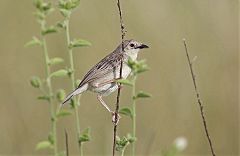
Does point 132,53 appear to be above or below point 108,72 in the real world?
above

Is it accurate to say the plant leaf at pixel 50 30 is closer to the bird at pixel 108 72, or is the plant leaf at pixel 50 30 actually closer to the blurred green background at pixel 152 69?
the bird at pixel 108 72

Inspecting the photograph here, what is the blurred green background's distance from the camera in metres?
8.45

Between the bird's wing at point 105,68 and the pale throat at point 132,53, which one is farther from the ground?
the pale throat at point 132,53

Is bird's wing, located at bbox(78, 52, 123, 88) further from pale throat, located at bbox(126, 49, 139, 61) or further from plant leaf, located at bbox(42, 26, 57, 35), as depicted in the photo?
plant leaf, located at bbox(42, 26, 57, 35)

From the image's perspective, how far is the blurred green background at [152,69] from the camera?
27.7 ft

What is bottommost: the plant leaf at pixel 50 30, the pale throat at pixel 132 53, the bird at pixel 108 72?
the plant leaf at pixel 50 30

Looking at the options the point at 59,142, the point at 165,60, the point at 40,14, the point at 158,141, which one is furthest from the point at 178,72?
the point at 40,14

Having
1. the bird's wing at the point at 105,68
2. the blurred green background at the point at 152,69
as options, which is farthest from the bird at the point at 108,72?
the blurred green background at the point at 152,69

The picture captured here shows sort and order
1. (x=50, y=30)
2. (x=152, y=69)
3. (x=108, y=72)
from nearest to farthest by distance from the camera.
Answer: (x=50, y=30), (x=108, y=72), (x=152, y=69)

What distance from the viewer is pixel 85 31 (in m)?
9.52

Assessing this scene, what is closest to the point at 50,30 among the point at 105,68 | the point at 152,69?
the point at 105,68

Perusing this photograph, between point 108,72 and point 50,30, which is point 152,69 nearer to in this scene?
point 108,72

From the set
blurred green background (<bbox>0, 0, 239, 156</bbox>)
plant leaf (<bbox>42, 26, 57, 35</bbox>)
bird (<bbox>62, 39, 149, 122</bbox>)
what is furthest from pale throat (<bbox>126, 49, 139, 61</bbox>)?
blurred green background (<bbox>0, 0, 239, 156</bbox>)

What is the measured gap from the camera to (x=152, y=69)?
30.0ft
